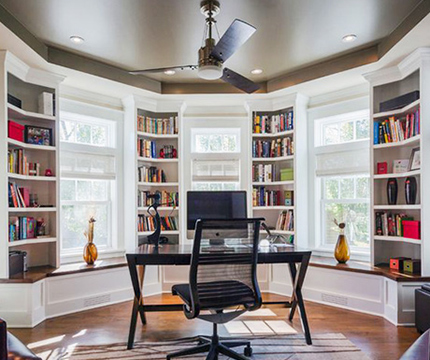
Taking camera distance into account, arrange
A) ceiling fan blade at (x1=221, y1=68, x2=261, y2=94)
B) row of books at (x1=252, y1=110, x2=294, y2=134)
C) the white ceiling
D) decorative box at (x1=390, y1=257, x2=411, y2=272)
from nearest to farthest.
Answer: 1. the white ceiling
2. ceiling fan blade at (x1=221, y1=68, x2=261, y2=94)
3. decorative box at (x1=390, y1=257, x2=411, y2=272)
4. row of books at (x1=252, y1=110, x2=294, y2=134)

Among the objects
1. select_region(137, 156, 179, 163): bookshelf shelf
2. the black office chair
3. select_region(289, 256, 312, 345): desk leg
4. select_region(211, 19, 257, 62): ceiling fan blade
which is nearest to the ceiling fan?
select_region(211, 19, 257, 62): ceiling fan blade

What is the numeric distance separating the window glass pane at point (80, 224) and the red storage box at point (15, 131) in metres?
1.08

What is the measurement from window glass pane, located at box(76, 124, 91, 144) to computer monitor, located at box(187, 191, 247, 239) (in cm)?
167

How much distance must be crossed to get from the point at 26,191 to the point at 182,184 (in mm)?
1954

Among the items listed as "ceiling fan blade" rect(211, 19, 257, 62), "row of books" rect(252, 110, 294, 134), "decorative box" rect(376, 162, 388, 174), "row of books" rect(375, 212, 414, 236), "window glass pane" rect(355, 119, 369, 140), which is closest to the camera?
"ceiling fan blade" rect(211, 19, 257, 62)

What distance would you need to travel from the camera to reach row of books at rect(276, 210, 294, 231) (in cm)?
488

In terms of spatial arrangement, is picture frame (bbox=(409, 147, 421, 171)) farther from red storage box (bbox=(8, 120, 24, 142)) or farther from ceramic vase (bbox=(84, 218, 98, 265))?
red storage box (bbox=(8, 120, 24, 142))

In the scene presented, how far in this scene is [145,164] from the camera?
5.12 metres

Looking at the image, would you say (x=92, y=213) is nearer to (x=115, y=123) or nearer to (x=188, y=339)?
(x=115, y=123)

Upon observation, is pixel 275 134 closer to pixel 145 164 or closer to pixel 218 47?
pixel 145 164

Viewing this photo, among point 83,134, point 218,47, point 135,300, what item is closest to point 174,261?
point 135,300

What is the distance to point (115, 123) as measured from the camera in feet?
16.4

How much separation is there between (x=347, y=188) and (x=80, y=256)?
3445 mm

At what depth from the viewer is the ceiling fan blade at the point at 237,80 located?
298 centimetres
